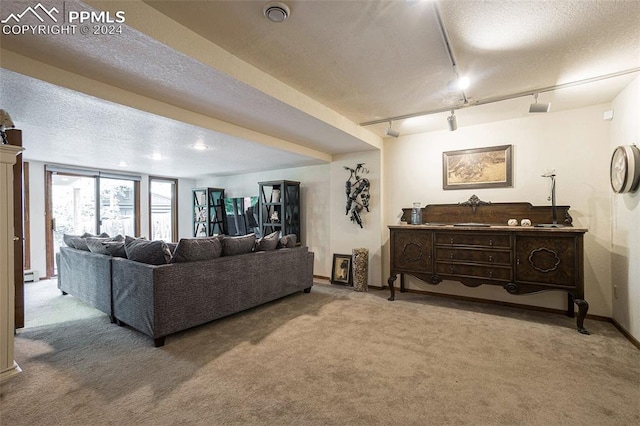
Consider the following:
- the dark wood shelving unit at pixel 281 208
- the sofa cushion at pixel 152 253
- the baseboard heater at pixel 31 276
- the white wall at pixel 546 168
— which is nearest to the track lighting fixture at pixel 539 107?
the white wall at pixel 546 168

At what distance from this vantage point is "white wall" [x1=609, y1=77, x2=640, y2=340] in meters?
2.57

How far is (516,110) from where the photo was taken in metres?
3.38

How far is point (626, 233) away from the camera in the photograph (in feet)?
9.18

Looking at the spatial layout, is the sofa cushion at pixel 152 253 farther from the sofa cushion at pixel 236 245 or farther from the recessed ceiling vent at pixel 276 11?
the recessed ceiling vent at pixel 276 11

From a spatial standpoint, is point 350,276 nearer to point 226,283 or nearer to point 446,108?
point 226,283

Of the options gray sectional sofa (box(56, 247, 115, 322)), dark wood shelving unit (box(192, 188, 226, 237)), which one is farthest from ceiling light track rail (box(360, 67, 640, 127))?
dark wood shelving unit (box(192, 188, 226, 237))

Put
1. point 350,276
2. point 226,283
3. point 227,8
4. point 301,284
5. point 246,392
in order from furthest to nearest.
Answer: point 350,276 < point 301,284 < point 226,283 < point 246,392 < point 227,8

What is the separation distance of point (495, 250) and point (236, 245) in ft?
9.94

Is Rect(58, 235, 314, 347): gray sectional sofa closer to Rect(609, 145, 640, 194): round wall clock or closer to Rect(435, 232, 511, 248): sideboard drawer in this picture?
Rect(435, 232, 511, 248): sideboard drawer

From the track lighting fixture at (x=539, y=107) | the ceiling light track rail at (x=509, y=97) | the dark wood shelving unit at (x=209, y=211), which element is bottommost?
the dark wood shelving unit at (x=209, y=211)

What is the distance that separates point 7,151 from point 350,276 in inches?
163

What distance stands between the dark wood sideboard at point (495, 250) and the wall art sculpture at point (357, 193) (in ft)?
2.93

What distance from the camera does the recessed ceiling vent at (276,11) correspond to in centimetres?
162

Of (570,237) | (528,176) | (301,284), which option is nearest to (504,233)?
(570,237)
